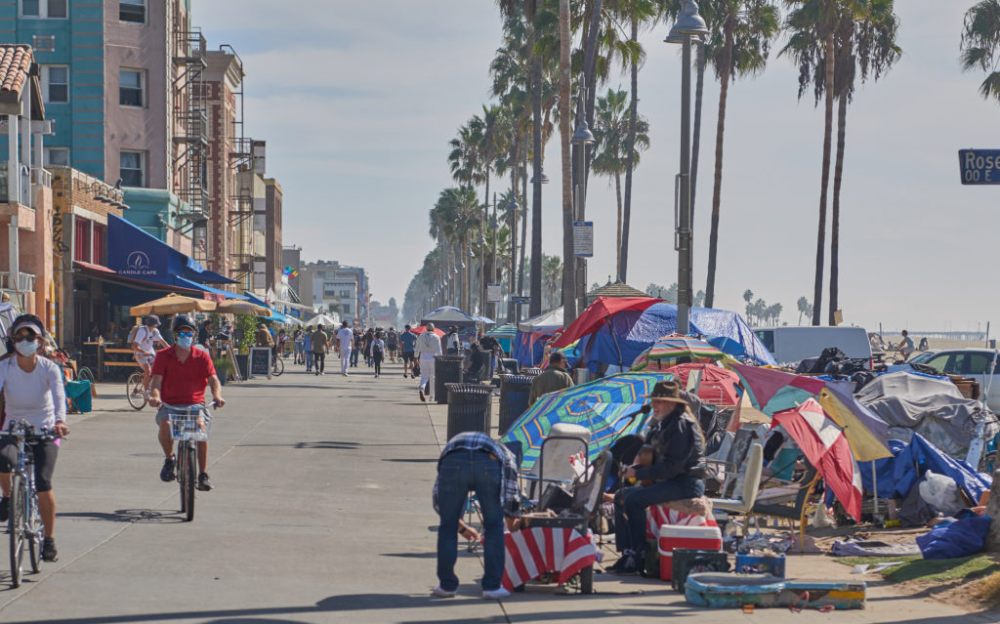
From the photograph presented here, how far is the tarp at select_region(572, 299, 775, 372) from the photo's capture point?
22047 millimetres

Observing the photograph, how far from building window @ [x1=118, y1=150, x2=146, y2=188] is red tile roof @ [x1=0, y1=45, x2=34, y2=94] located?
50.1 ft

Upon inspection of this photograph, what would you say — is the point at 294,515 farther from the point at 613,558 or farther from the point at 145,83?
the point at 145,83

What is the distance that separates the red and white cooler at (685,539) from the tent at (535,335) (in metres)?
21.6

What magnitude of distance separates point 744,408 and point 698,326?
28.6 ft

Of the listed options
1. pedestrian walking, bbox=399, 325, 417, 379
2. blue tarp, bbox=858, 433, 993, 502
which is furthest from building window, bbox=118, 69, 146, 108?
blue tarp, bbox=858, 433, 993, 502

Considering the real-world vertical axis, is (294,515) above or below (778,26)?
below

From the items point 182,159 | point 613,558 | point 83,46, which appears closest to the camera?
point 613,558

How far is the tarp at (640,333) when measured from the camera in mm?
22047

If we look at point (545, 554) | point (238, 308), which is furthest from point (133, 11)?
point (545, 554)

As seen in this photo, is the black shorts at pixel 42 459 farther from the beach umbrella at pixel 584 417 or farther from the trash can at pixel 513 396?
the trash can at pixel 513 396

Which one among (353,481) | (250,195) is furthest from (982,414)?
(250,195)

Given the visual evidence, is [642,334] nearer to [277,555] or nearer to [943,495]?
[943,495]

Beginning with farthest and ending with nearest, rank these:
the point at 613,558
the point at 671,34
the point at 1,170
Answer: the point at 1,170 < the point at 671,34 < the point at 613,558

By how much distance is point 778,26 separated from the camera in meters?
50.2
